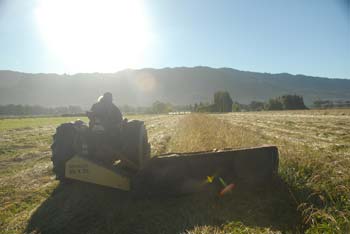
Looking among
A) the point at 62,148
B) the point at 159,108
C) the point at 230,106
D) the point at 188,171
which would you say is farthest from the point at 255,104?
the point at 188,171

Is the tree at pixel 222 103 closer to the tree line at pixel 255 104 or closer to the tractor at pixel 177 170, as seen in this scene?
the tree line at pixel 255 104

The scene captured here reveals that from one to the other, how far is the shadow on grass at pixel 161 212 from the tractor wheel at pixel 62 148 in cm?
65

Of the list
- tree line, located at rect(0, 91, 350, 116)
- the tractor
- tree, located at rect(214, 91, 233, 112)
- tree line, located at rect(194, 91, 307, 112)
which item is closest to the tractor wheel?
the tractor

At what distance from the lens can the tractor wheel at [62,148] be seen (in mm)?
5723

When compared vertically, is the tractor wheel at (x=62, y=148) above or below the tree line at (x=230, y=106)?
above

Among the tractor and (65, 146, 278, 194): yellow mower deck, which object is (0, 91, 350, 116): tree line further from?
(65, 146, 278, 194): yellow mower deck

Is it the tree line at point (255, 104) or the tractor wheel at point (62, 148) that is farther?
the tree line at point (255, 104)

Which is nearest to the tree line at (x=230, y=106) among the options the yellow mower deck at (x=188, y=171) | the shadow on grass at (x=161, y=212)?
the shadow on grass at (x=161, y=212)

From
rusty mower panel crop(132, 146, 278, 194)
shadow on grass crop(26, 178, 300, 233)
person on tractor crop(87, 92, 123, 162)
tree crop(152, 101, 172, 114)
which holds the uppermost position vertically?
person on tractor crop(87, 92, 123, 162)

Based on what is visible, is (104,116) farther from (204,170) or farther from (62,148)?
(204,170)

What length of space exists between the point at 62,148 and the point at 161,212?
110 inches

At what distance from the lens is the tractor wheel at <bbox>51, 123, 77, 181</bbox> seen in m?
5.72

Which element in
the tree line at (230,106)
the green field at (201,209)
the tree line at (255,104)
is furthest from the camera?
the tree line at (230,106)

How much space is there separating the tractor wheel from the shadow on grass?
65cm
